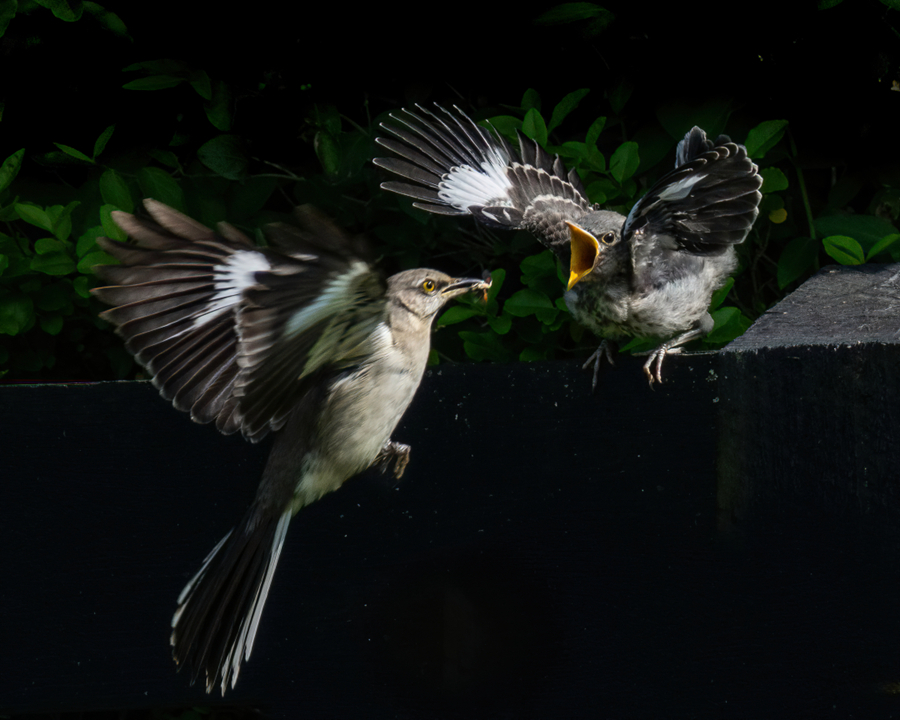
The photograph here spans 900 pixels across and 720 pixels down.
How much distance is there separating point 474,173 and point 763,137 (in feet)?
2.08

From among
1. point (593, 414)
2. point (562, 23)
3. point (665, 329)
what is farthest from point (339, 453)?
point (562, 23)

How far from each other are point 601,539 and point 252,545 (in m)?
0.66

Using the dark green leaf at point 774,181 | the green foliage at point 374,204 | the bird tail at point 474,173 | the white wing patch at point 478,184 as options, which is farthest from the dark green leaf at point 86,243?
the dark green leaf at point 774,181

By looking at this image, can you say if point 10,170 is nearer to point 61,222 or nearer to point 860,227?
point 61,222

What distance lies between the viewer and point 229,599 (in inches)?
65.2

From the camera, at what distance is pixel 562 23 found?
1.89 metres

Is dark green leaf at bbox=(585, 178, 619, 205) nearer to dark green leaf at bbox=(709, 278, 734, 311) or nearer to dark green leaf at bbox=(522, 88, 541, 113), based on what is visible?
dark green leaf at bbox=(522, 88, 541, 113)

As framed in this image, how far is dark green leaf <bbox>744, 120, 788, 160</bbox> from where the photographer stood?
5.87ft

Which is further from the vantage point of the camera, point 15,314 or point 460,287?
point 15,314

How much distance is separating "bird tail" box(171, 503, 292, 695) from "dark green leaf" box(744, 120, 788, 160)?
1.17 metres

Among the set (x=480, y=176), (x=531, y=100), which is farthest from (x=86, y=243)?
(x=531, y=100)

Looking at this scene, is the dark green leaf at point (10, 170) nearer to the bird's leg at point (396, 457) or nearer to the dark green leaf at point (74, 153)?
the dark green leaf at point (74, 153)

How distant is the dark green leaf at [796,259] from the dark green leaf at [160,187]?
1.29m

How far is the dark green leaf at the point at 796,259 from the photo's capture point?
1891 mm
